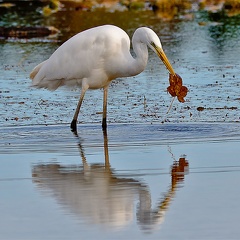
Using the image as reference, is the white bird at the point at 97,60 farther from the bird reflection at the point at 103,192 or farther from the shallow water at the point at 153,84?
the bird reflection at the point at 103,192

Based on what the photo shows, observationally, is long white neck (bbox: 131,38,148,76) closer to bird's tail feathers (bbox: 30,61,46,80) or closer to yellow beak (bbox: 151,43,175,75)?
yellow beak (bbox: 151,43,175,75)

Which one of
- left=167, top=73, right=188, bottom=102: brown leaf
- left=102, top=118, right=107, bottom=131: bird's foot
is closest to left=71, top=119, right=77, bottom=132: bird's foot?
left=102, top=118, right=107, bottom=131: bird's foot

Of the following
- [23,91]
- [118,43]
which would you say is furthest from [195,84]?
[118,43]

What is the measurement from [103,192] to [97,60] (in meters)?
4.01

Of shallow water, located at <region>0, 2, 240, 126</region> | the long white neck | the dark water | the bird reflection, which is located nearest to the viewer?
the dark water

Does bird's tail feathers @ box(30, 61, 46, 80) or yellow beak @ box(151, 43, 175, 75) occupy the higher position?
yellow beak @ box(151, 43, 175, 75)

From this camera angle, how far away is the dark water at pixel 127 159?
7117mm

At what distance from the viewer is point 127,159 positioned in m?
9.63

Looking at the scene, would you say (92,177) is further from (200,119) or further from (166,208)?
(200,119)

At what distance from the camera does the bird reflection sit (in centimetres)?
729

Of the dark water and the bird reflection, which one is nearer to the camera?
the dark water

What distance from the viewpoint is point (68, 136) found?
1127 centimetres

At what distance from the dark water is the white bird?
536mm

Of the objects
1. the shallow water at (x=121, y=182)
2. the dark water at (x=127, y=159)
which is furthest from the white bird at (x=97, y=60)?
the shallow water at (x=121, y=182)
